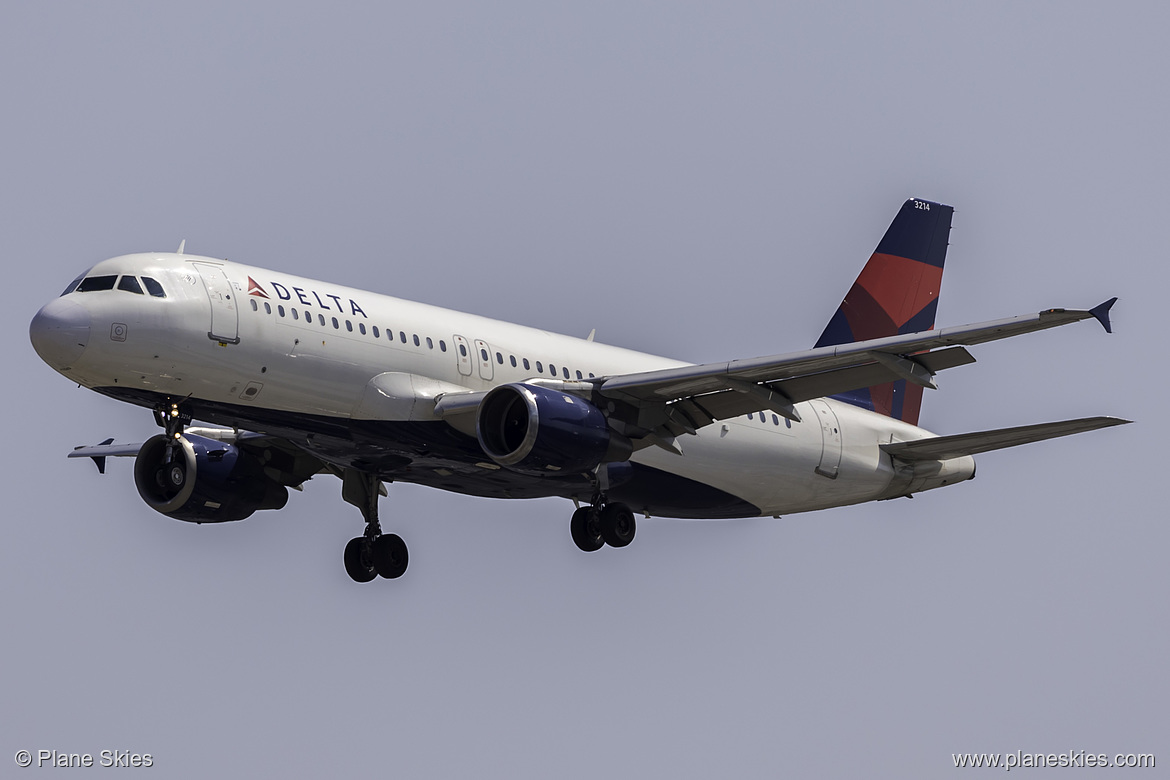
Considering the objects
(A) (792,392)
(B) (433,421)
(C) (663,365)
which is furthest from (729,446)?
(B) (433,421)

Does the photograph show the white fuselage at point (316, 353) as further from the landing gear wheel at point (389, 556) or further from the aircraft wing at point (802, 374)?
the landing gear wheel at point (389, 556)

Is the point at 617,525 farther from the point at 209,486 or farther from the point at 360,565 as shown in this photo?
the point at 209,486

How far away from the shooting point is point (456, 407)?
32.9m

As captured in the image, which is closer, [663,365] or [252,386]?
[252,386]

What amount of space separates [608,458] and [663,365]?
5732 mm

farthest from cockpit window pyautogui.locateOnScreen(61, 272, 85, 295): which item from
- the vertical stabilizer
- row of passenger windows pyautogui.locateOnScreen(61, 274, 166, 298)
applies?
the vertical stabilizer

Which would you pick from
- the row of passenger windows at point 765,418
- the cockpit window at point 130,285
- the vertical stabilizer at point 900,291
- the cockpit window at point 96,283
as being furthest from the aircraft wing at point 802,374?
the cockpit window at point 96,283

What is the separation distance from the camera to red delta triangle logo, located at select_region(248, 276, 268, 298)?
31.7 metres

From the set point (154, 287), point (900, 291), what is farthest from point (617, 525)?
point (900, 291)

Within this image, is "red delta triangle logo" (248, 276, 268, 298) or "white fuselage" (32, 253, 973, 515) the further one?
"red delta triangle logo" (248, 276, 268, 298)

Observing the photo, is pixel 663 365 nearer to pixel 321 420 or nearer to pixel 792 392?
pixel 792 392

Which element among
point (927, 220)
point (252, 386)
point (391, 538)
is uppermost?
point (927, 220)

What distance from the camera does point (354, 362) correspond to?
106 ft

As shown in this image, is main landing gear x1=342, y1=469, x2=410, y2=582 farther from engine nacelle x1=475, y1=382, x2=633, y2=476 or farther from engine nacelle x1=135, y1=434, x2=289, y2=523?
engine nacelle x1=475, y1=382, x2=633, y2=476
